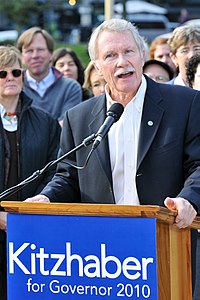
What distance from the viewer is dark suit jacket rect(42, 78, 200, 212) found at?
404 centimetres

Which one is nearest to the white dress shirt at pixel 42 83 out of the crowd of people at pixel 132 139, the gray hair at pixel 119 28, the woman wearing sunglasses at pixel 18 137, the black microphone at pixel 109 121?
the woman wearing sunglasses at pixel 18 137

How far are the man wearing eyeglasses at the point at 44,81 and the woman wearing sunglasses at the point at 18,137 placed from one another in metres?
1.83

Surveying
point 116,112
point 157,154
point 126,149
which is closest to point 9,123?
point 126,149

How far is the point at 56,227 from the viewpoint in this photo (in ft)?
11.6

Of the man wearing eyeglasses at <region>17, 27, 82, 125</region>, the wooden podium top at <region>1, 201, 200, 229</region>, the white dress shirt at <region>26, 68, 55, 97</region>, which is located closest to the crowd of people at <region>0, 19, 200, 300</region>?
the wooden podium top at <region>1, 201, 200, 229</region>

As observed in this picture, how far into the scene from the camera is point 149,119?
4129 millimetres

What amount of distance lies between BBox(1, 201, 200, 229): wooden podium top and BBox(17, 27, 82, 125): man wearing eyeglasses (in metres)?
4.03

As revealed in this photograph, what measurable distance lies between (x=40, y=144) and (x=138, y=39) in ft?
5.52

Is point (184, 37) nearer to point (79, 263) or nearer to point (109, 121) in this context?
point (109, 121)

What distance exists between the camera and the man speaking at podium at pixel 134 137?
4.05 metres

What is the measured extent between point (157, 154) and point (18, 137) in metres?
1.70

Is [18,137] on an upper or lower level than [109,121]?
lower

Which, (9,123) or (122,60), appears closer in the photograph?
(122,60)

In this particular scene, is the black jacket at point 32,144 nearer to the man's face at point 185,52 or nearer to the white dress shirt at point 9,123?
the white dress shirt at point 9,123
